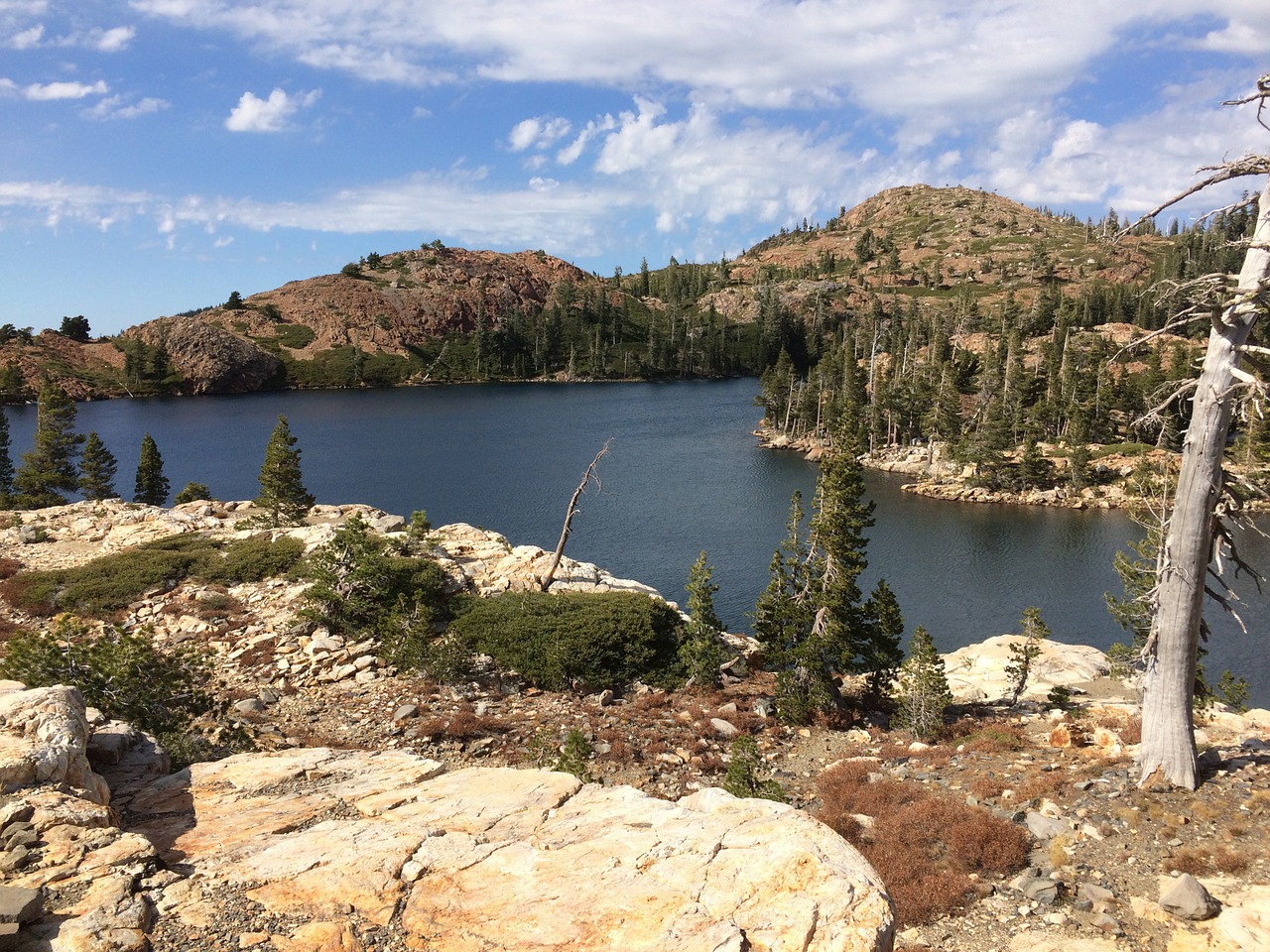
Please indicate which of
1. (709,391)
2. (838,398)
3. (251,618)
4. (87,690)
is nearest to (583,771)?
Answer: (87,690)

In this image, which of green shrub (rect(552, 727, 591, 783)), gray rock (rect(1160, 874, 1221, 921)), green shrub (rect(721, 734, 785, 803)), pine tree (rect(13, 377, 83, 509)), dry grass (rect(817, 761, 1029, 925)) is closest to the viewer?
gray rock (rect(1160, 874, 1221, 921))

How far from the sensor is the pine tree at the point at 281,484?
49031mm

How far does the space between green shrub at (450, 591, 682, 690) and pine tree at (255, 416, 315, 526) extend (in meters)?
26.0

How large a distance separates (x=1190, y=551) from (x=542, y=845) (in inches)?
528

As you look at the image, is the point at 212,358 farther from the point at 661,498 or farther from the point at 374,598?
the point at 374,598

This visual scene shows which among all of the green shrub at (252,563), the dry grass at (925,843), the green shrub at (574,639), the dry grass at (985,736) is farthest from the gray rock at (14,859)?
the green shrub at (252,563)

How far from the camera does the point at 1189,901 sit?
1102 cm

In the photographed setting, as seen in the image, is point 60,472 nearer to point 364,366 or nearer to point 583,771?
point 583,771

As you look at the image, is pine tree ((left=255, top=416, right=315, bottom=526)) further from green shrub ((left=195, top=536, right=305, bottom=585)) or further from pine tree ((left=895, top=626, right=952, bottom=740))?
pine tree ((left=895, top=626, right=952, bottom=740))

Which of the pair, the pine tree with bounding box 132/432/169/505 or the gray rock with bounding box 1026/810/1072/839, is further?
the pine tree with bounding box 132/432/169/505

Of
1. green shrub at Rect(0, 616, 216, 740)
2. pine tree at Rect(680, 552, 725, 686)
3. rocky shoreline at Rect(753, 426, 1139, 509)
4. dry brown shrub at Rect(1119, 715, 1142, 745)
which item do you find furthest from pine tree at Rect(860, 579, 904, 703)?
rocky shoreline at Rect(753, 426, 1139, 509)

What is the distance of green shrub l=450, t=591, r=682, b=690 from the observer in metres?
26.7

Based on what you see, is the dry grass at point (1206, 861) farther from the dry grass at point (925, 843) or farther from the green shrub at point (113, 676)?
the green shrub at point (113, 676)

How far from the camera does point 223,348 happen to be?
7126 inches
